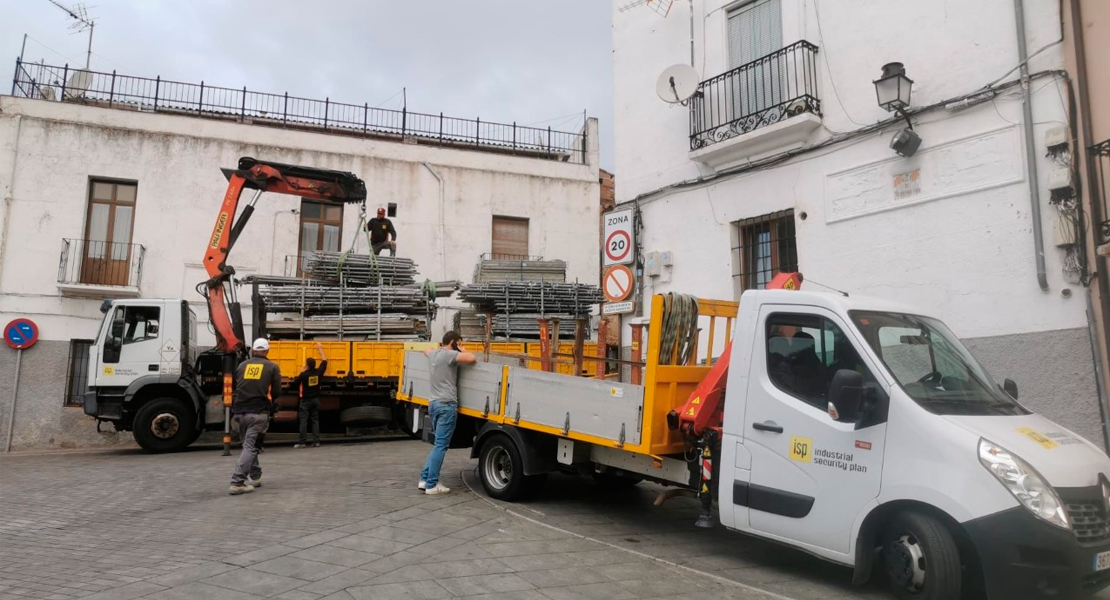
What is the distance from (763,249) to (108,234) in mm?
14551

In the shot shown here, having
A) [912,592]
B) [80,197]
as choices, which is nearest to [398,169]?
[80,197]

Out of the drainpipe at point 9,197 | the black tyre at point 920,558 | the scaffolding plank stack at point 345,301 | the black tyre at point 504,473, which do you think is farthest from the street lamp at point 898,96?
the drainpipe at point 9,197

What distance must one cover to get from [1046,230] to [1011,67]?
1863mm

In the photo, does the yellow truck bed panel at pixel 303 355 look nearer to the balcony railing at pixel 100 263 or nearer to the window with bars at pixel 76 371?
the balcony railing at pixel 100 263

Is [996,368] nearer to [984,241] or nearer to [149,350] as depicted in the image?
[984,241]

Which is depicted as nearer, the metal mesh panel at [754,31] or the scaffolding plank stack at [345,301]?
→ the metal mesh panel at [754,31]

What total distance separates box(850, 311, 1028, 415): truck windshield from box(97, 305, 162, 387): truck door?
11.8m

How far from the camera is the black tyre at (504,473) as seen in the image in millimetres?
6863

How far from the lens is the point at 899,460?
4.16 m

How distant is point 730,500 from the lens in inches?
196

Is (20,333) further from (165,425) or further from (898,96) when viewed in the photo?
(898,96)

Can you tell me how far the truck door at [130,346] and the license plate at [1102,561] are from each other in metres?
12.9

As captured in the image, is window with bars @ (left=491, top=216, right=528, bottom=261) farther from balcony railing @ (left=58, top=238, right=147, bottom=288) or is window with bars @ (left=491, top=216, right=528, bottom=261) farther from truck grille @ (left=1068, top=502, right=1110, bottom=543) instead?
truck grille @ (left=1068, top=502, right=1110, bottom=543)

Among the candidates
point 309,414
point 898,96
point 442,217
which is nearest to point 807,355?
point 898,96
